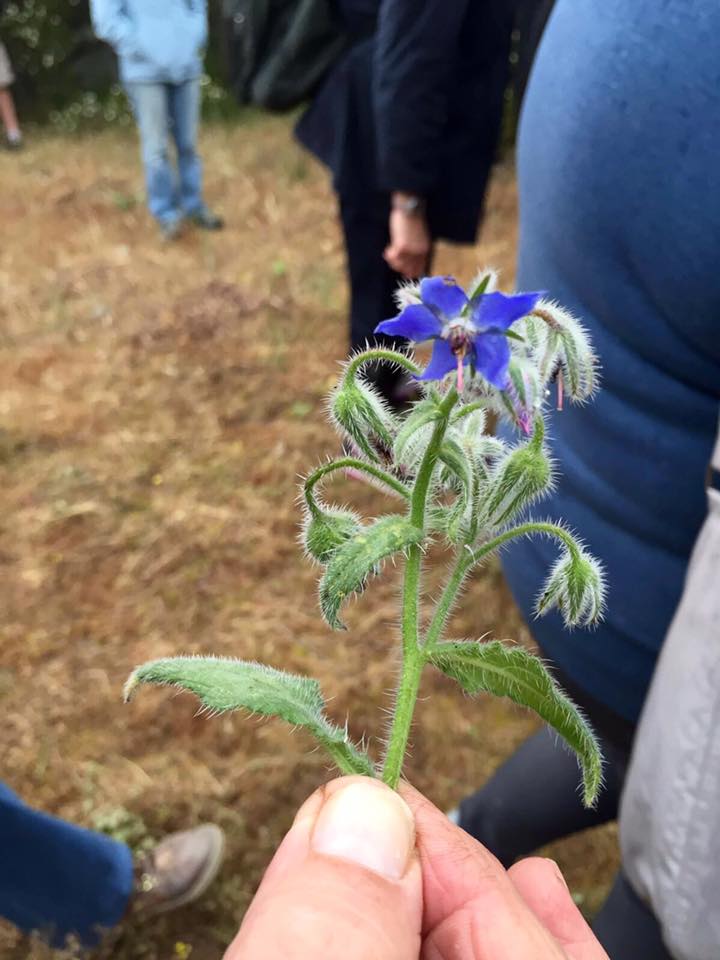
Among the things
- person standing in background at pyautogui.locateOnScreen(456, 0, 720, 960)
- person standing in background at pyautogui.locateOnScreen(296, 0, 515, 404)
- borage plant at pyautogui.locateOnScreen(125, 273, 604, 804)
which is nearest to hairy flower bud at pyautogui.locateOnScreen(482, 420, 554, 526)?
borage plant at pyautogui.locateOnScreen(125, 273, 604, 804)

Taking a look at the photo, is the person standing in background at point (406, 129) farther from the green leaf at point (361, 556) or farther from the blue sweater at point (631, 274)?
the green leaf at point (361, 556)

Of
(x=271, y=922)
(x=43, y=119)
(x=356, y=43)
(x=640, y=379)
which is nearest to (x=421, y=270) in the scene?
(x=356, y=43)

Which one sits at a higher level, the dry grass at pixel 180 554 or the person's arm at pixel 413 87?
the person's arm at pixel 413 87

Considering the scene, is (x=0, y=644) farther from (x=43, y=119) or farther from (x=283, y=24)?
(x=43, y=119)

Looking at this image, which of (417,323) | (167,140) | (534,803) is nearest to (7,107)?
(167,140)

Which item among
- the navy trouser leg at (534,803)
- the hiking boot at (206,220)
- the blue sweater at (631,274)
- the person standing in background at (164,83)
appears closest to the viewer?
the blue sweater at (631,274)

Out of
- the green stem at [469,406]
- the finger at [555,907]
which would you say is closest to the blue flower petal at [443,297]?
→ the green stem at [469,406]
